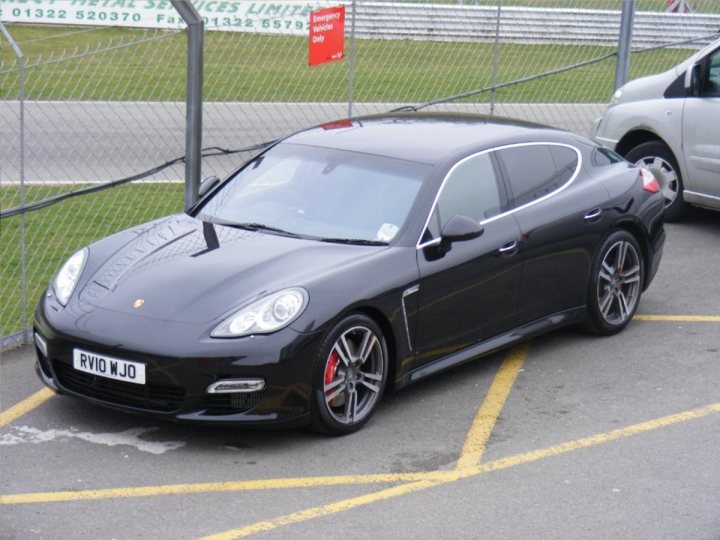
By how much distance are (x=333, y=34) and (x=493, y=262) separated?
3.92 metres

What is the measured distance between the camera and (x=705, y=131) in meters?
10.5

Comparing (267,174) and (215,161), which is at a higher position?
(267,174)

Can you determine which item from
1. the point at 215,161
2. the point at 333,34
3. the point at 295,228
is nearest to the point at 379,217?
the point at 295,228

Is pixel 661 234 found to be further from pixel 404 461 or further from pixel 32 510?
pixel 32 510

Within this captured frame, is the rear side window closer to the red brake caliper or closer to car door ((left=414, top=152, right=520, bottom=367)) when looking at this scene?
car door ((left=414, top=152, right=520, bottom=367))

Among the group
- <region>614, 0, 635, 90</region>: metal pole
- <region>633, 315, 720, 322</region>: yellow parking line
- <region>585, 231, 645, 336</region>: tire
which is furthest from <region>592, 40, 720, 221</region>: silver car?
<region>585, 231, 645, 336</region>: tire

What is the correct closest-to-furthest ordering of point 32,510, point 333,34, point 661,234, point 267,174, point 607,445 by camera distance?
point 32,510
point 607,445
point 267,174
point 661,234
point 333,34

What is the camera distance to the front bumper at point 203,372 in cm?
606

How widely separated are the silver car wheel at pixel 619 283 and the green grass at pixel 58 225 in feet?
12.5

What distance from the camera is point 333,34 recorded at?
1052 centimetres

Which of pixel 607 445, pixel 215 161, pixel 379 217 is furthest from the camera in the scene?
pixel 215 161

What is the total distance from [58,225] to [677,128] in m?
5.31

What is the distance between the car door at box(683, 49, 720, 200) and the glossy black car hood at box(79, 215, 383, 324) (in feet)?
15.5

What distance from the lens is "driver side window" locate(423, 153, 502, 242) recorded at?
706 centimetres
